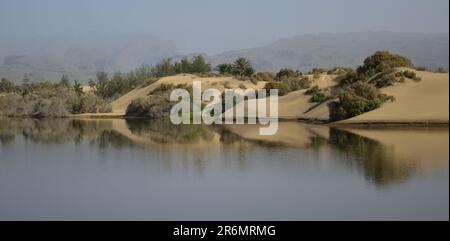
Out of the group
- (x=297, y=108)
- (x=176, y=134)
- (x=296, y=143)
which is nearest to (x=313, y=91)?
(x=297, y=108)

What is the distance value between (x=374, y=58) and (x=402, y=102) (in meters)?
15.3

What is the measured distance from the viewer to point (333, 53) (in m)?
193

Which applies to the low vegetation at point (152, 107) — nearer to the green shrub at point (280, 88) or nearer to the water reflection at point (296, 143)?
the green shrub at point (280, 88)

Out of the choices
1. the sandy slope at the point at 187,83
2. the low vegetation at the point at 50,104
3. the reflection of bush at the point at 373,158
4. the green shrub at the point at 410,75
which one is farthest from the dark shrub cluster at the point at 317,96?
the low vegetation at the point at 50,104

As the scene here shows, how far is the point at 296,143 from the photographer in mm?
28797

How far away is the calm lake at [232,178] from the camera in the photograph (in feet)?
48.7

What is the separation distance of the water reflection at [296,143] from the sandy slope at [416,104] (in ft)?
8.91

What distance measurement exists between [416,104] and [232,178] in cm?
2235

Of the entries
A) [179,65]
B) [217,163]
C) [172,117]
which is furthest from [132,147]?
[179,65]

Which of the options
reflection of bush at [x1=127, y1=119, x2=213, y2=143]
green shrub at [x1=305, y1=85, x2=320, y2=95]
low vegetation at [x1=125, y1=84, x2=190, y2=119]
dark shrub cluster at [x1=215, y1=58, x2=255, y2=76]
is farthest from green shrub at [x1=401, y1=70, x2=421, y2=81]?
dark shrub cluster at [x1=215, y1=58, x2=255, y2=76]

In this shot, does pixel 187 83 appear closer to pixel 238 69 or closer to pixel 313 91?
pixel 238 69

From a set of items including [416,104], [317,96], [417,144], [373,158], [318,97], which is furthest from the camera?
[317,96]

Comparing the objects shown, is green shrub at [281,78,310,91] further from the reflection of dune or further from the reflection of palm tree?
the reflection of dune

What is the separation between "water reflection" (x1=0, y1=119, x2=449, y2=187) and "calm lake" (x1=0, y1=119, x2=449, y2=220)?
0.17ft
